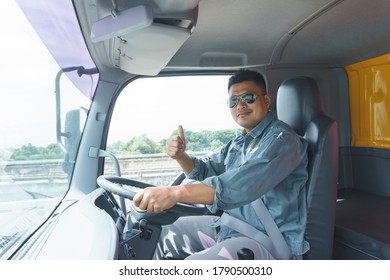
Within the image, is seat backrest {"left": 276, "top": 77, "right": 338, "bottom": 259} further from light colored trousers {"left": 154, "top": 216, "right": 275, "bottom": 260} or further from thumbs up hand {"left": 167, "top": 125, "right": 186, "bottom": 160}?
thumbs up hand {"left": 167, "top": 125, "right": 186, "bottom": 160}

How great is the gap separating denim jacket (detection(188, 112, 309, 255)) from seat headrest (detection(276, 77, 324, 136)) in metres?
0.21

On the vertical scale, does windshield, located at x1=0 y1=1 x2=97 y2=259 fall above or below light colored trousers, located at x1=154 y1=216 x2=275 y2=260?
above

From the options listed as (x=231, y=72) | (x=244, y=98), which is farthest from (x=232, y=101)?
(x=231, y=72)

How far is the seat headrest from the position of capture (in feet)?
5.93

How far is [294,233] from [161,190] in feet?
2.28

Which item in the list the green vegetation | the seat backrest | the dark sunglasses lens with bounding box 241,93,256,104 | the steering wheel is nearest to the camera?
the steering wheel

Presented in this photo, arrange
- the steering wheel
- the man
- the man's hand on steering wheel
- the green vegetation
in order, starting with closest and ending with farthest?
the man's hand on steering wheel < the man < the steering wheel < the green vegetation

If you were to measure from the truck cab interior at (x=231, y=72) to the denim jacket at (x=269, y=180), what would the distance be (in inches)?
2.7

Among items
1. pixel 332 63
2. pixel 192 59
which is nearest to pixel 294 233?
pixel 192 59

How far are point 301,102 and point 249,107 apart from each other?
309mm

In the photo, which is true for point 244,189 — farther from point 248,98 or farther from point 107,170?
point 107,170

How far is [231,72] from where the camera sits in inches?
109

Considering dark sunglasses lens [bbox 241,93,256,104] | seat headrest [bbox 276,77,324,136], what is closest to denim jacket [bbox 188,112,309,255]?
dark sunglasses lens [bbox 241,93,256,104]

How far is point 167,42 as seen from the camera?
5.30 ft
